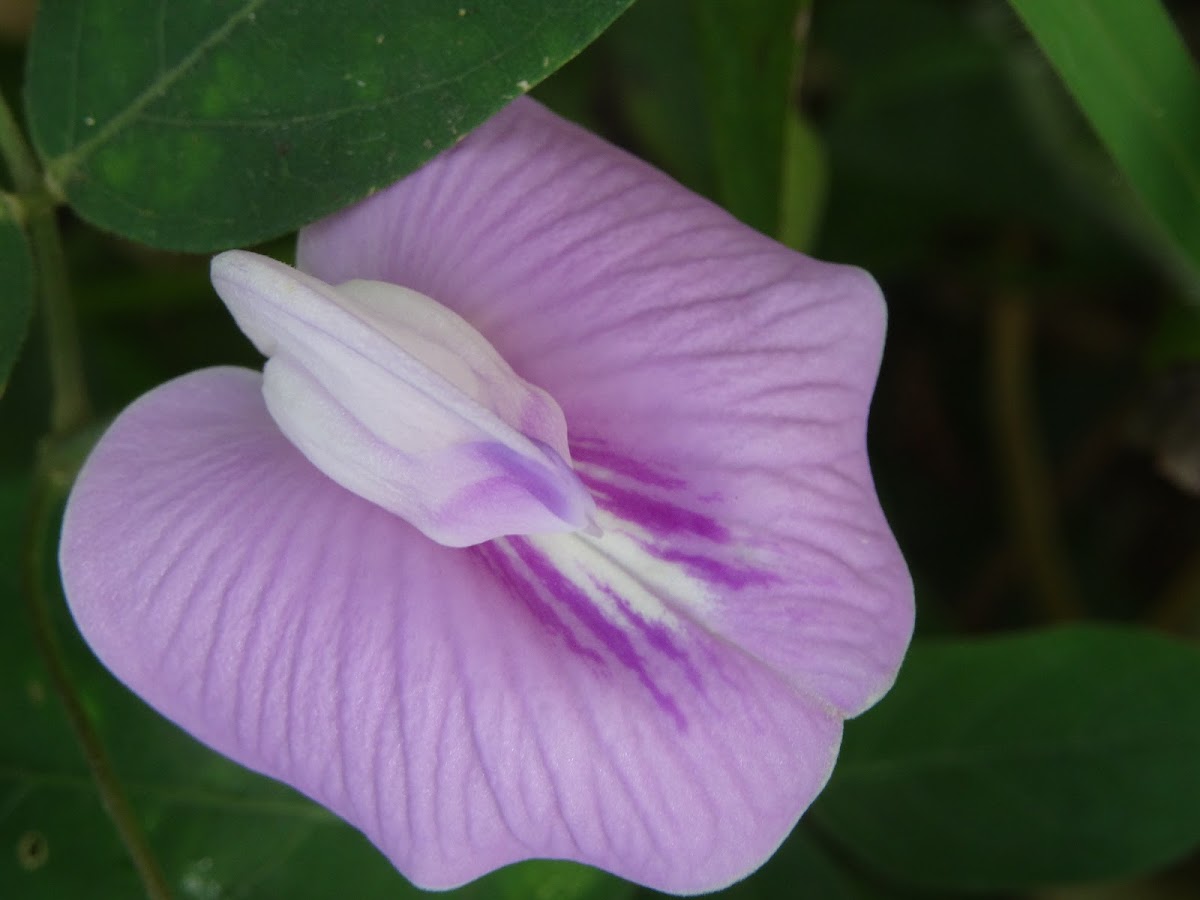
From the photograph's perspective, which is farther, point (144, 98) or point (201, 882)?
point (201, 882)

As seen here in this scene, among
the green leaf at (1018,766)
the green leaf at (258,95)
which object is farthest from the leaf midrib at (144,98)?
the green leaf at (1018,766)

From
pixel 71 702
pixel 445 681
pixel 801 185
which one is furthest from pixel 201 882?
pixel 801 185

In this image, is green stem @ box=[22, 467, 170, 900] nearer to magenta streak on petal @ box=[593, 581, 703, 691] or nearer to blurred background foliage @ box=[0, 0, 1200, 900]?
blurred background foliage @ box=[0, 0, 1200, 900]

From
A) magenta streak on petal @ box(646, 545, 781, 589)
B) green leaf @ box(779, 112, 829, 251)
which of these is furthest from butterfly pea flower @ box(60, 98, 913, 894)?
green leaf @ box(779, 112, 829, 251)

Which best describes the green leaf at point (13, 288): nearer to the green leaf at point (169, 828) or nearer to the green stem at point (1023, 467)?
the green leaf at point (169, 828)

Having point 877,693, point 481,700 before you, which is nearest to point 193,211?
point 481,700

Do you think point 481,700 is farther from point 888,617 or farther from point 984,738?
point 984,738

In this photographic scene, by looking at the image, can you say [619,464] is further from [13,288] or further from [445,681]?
[13,288]
